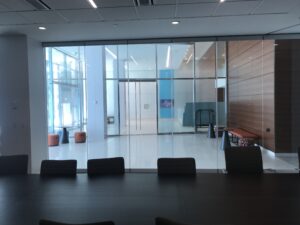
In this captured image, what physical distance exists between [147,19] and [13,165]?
9.80ft

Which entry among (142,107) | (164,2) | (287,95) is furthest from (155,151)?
(164,2)

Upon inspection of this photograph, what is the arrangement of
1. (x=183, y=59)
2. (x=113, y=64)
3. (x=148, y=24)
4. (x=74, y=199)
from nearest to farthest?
(x=74, y=199), (x=148, y=24), (x=183, y=59), (x=113, y=64)

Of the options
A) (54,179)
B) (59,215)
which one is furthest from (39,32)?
(59,215)

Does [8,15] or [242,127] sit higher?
[8,15]

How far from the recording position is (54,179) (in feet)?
9.80

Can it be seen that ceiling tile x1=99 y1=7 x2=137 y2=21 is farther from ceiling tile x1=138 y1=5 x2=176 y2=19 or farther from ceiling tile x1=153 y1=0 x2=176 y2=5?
ceiling tile x1=153 y1=0 x2=176 y2=5

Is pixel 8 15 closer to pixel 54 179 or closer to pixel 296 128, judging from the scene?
pixel 54 179

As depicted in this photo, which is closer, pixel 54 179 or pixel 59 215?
pixel 59 215

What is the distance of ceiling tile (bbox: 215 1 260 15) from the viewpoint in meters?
3.78

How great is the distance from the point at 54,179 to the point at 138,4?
2.54 meters

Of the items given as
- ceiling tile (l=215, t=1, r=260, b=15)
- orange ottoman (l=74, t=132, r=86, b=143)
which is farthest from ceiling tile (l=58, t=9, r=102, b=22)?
orange ottoman (l=74, t=132, r=86, b=143)

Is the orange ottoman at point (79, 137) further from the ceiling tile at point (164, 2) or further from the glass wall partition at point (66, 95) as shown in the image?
the ceiling tile at point (164, 2)

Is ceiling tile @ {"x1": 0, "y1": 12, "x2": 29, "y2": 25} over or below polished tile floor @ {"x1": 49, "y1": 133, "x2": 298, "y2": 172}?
over

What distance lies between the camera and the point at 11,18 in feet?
14.0
